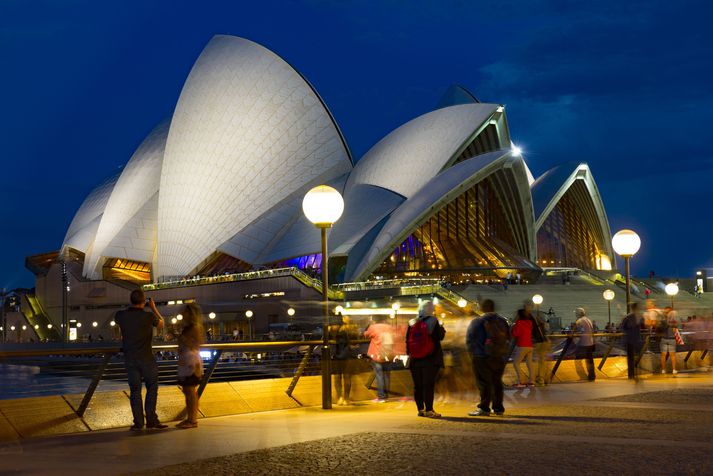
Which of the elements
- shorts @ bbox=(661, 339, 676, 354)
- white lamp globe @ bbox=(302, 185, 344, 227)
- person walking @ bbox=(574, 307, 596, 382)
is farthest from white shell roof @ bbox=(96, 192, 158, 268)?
white lamp globe @ bbox=(302, 185, 344, 227)

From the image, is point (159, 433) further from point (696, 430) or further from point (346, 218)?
point (346, 218)

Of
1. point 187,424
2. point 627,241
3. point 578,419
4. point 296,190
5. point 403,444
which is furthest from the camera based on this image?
point 296,190

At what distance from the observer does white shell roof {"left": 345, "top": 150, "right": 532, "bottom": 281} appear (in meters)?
43.2

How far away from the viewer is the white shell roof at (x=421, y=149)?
4722cm

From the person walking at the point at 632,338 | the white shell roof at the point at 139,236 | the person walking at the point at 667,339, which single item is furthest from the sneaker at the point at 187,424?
the white shell roof at the point at 139,236

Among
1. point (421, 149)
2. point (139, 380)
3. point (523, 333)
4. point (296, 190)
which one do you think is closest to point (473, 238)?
point (421, 149)

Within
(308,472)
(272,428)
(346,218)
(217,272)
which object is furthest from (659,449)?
(217,272)

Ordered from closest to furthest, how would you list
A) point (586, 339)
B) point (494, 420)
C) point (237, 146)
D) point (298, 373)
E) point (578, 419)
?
1. point (578, 419)
2. point (494, 420)
3. point (298, 373)
4. point (586, 339)
5. point (237, 146)

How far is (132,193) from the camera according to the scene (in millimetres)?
55688

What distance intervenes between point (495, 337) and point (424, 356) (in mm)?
859

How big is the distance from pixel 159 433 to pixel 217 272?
4291 cm

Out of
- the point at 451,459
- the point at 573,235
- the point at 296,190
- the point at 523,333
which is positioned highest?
the point at 296,190

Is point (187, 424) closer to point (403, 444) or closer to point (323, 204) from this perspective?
point (403, 444)

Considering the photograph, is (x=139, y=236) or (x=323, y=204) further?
(x=139, y=236)
